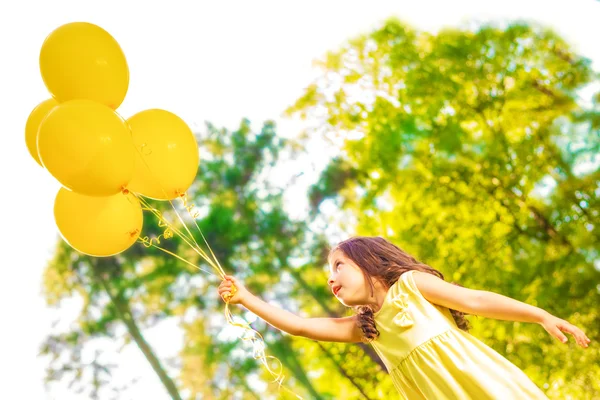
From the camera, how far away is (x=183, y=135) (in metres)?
1.74

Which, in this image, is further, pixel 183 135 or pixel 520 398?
pixel 183 135

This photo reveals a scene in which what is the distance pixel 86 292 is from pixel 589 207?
3.28m

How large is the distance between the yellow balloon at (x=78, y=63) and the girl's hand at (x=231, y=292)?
22.8 inches

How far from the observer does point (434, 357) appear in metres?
1.43

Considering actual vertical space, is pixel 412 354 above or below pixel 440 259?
above

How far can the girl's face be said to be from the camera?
1595 millimetres

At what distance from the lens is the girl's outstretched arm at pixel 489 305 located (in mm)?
1369

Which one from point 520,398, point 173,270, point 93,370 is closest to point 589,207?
point 173,270

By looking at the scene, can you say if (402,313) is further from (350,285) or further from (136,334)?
(136,334)

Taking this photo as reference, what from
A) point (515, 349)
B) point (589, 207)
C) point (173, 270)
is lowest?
point (173, 270)

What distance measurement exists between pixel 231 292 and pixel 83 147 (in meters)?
0.49

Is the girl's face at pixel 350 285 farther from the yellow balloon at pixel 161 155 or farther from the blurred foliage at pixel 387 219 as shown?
the blurred foliage at pixel 387 219

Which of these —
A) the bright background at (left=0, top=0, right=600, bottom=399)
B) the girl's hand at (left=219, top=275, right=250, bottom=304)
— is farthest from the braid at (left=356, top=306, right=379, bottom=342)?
the bright background at (left=0, top=0, right=600, bottom=399)

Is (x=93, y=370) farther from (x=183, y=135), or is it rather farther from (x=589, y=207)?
(x=589, y=207)
